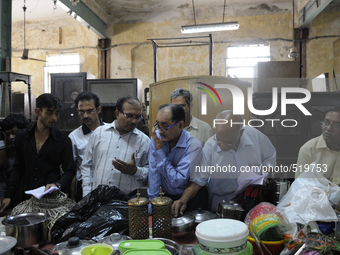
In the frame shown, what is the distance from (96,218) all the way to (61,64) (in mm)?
7523

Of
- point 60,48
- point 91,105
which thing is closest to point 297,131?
point 91,105

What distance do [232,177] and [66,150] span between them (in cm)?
132

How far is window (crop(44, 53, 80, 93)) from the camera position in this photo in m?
7.84

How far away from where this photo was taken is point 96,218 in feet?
4.49

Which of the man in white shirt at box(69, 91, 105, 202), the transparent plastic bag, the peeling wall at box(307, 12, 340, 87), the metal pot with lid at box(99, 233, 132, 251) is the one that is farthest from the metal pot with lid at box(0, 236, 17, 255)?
the peeling wall at box(307, 12, 340, 87)

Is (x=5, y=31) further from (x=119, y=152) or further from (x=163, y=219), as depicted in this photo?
(x=163, y=219)

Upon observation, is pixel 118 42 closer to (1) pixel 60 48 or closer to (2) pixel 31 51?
(1) pixel 60 48

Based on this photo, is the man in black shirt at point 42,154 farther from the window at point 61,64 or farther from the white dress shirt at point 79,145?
the window at point 61,64

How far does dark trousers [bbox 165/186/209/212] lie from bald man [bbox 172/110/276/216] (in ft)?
0.16

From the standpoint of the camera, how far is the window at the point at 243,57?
23.2ft

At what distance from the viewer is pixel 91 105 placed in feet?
8.31

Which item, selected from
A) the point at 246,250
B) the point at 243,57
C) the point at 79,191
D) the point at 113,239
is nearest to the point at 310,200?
the point at 246,250

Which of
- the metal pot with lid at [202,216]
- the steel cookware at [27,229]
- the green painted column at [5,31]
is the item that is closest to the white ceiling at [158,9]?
the green painted column at [5,31]

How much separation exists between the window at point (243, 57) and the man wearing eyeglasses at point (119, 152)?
5427mm
